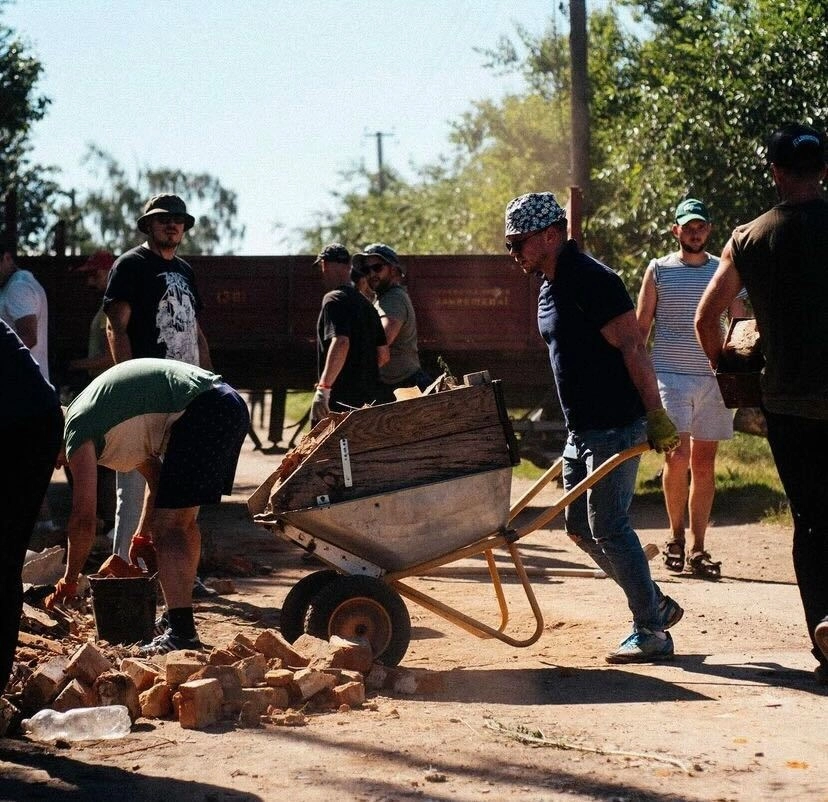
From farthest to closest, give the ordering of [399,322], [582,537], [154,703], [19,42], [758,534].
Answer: [19,42], [758,534], [399,322], [582,537], [154,703]

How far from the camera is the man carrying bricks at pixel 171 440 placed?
6031 millimetres

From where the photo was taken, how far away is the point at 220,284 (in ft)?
46.2

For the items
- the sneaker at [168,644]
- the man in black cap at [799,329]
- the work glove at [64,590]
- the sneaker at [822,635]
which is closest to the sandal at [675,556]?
the man in black cap at [799,329]

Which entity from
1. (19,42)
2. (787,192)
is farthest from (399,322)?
(19,42)

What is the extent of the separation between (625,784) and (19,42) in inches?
917

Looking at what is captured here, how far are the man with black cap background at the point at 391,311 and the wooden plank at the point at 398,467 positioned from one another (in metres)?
3.48

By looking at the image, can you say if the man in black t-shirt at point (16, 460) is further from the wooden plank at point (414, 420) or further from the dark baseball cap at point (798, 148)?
the dark baseball cap at point (798, 148)

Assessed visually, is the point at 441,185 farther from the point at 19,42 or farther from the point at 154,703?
the point at 154,703

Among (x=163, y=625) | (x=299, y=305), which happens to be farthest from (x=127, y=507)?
(x=299, y=305)

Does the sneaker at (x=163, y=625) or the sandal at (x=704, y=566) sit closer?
the sneaker at (x=163, y=625)

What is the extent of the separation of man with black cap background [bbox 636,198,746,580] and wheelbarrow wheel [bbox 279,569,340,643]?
9.96 ft

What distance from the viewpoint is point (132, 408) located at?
6062 mm

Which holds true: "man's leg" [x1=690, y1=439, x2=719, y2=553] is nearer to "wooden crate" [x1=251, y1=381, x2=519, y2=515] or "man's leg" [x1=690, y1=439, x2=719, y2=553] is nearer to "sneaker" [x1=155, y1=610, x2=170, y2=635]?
"wooden crate" [x1=251, y1=381, x2=519, y2=515]

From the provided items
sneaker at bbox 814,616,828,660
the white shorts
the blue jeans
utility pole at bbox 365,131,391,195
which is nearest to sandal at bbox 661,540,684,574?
the white shorts
